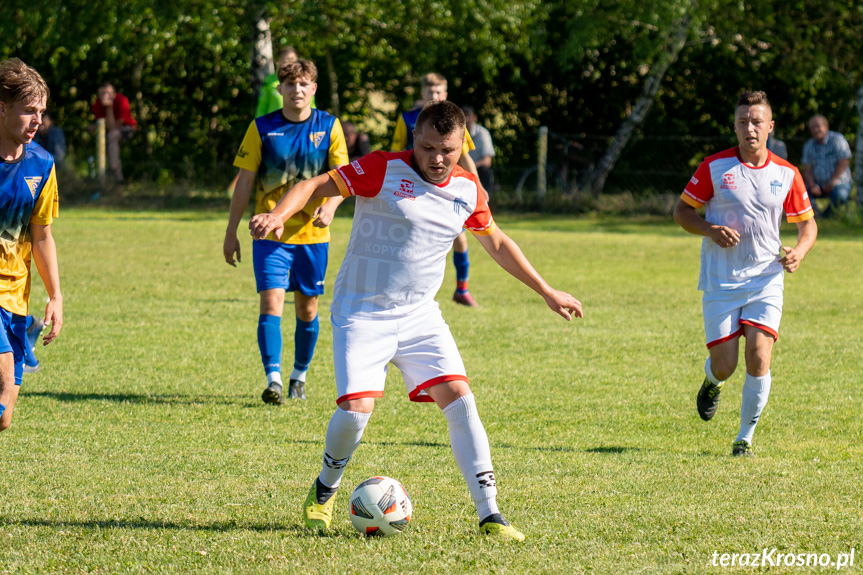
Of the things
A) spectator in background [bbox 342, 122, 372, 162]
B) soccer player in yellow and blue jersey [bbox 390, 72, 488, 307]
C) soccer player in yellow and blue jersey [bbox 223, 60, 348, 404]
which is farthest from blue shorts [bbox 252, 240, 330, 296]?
spectator in background [bbox 342, 122, 372, 162]

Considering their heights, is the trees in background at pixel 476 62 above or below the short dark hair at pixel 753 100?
below

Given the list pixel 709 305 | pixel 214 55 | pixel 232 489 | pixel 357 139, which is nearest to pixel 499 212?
pixel 357 139

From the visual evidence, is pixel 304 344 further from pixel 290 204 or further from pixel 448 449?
pixel 290 204

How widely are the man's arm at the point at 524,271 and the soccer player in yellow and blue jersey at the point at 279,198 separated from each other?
239 centimetres

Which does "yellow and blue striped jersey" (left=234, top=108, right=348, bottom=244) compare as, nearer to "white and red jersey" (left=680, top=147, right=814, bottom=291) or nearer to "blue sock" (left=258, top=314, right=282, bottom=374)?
"blue sock" (left=258, top=314, right=282, bottom=374)

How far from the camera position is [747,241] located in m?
5.92

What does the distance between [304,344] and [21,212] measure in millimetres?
2876

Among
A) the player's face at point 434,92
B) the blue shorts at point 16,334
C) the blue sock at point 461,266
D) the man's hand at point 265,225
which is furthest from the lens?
the blue sock at point 461,266

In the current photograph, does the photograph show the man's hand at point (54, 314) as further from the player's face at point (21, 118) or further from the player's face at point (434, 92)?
the player's face at point (434, 92)

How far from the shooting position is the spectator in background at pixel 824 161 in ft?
56.1

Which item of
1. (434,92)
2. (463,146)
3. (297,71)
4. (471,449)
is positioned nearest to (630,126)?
(434,92)

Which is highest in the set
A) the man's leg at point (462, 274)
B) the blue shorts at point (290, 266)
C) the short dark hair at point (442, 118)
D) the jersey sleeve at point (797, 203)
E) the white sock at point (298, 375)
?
the short dark hair at point (442, 118)

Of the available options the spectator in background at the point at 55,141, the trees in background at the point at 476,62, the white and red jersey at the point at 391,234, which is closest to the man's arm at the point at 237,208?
the white and red jersey at the point at 391,234

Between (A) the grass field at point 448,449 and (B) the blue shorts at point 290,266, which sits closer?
(A) the grass field at point 448,449
